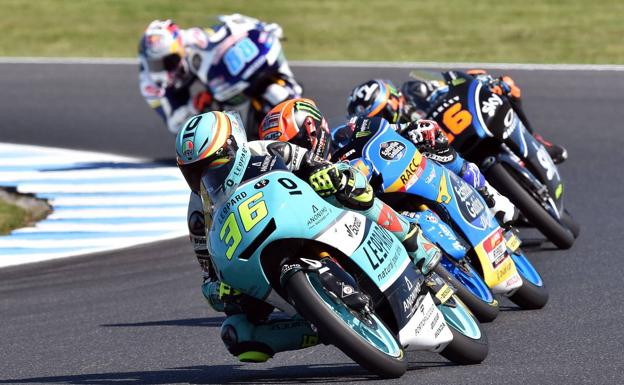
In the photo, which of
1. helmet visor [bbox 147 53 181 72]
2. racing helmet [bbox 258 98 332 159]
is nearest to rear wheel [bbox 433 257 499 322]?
racing helmet [bbox 258 98 332 159]

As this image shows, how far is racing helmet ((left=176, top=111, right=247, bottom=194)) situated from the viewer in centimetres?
591

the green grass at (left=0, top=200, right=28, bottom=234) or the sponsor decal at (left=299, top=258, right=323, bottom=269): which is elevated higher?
the sponsor decal at (left=299, top=258, right=323, bottom=269)

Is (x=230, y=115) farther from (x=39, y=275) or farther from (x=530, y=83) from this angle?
(x=530, y=83)

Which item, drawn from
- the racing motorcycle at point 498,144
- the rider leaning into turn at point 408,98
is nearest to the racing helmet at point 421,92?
the rider leaning into turn at point 408,98

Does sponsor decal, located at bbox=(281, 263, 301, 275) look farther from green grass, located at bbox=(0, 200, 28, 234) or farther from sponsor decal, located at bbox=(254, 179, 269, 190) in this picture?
green grass, located at bbox=(0, 200, 28, 234)

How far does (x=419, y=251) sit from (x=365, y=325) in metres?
0.73

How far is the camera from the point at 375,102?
877 centimetres

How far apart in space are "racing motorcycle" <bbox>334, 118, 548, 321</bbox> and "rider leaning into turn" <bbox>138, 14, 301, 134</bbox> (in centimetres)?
672

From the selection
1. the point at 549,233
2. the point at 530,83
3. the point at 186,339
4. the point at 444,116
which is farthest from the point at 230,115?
the point at 530,83

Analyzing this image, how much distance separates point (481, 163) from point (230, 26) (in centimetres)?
583

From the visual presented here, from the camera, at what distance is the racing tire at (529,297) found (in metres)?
7.66

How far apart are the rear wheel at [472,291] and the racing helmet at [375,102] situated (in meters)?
1.69

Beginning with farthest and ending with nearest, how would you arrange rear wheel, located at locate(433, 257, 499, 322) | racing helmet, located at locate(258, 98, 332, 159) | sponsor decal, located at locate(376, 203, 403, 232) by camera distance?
rear wheel, located at locate(433, 257, 499, 322), racing helmet, located at locate(258, 98, 332, 159), sponsor decal, located at locate(376, 203, 403, 232)

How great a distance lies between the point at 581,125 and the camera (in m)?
14.3
